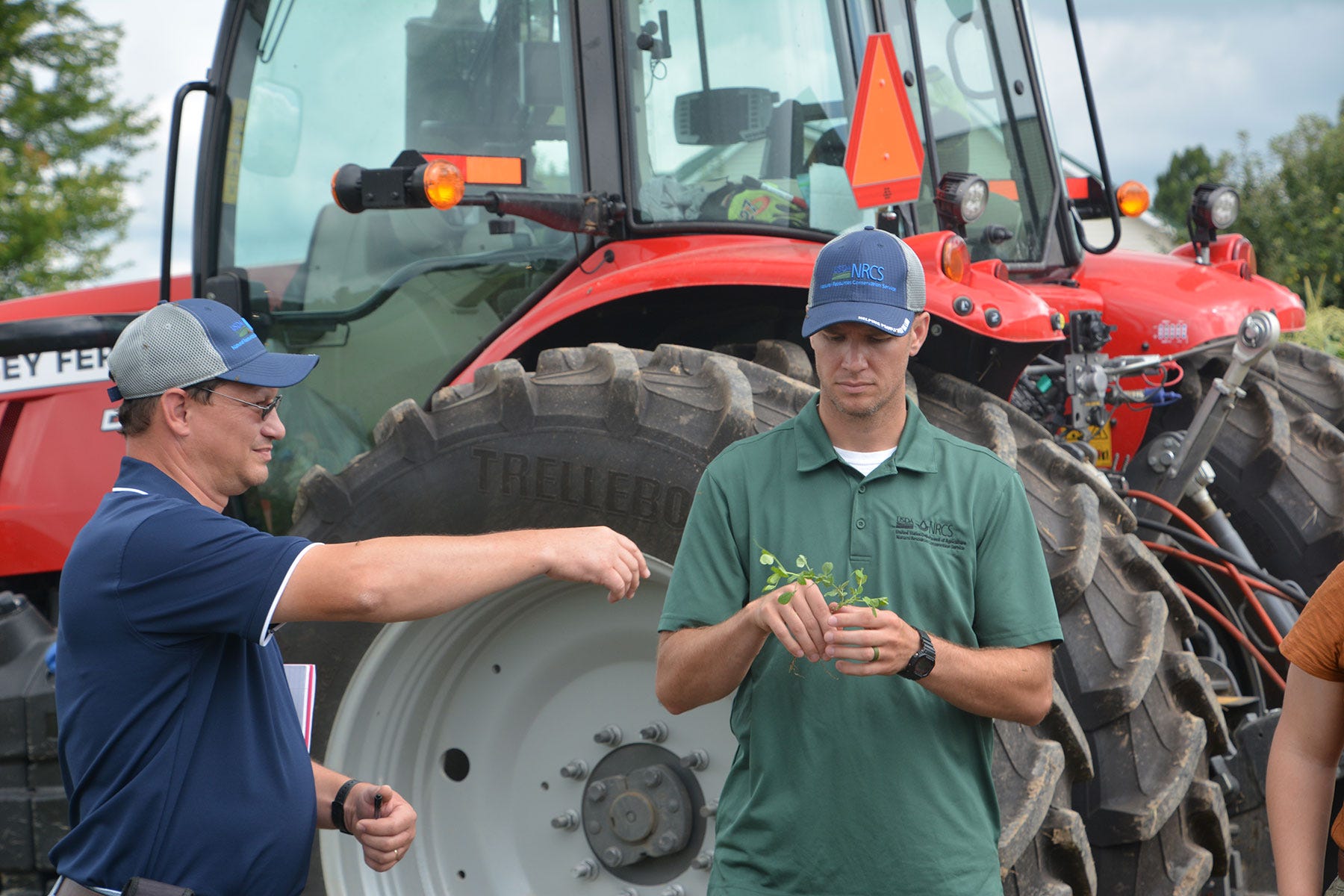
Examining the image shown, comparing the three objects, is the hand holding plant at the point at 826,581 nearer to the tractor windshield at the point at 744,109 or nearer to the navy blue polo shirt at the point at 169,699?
the navy blue polo shirt at the point at 169,699

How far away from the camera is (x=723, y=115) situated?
A: 3.43 metres

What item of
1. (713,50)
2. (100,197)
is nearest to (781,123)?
(713,50)

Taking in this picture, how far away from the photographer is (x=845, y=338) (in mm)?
2197

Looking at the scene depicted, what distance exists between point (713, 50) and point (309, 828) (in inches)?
85.4

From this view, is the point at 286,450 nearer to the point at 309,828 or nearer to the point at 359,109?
the point at 359,109

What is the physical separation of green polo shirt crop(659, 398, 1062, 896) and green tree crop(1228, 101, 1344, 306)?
635 inches

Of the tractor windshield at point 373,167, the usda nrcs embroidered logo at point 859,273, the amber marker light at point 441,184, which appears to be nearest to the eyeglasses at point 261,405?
the usda nrcs embroidered logo at point 859,273

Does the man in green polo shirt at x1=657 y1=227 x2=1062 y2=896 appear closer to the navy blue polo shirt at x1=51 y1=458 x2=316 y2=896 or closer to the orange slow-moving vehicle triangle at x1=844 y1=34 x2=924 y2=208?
the navy blue polo shirt at x1=51 y1=458 x2=316 y2=896

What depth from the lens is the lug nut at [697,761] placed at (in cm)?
289

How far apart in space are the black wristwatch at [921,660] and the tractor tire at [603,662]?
0.64 meters

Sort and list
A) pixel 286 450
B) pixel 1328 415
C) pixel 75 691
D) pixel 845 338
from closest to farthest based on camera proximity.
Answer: pixel 75 691
pixel 845 338
pixel 286 450
pixel 1328 415

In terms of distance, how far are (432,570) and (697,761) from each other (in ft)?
3.77

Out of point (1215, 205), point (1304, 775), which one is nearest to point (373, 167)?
point (1215, 205)

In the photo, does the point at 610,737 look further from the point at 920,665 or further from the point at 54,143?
the point at 54,143
